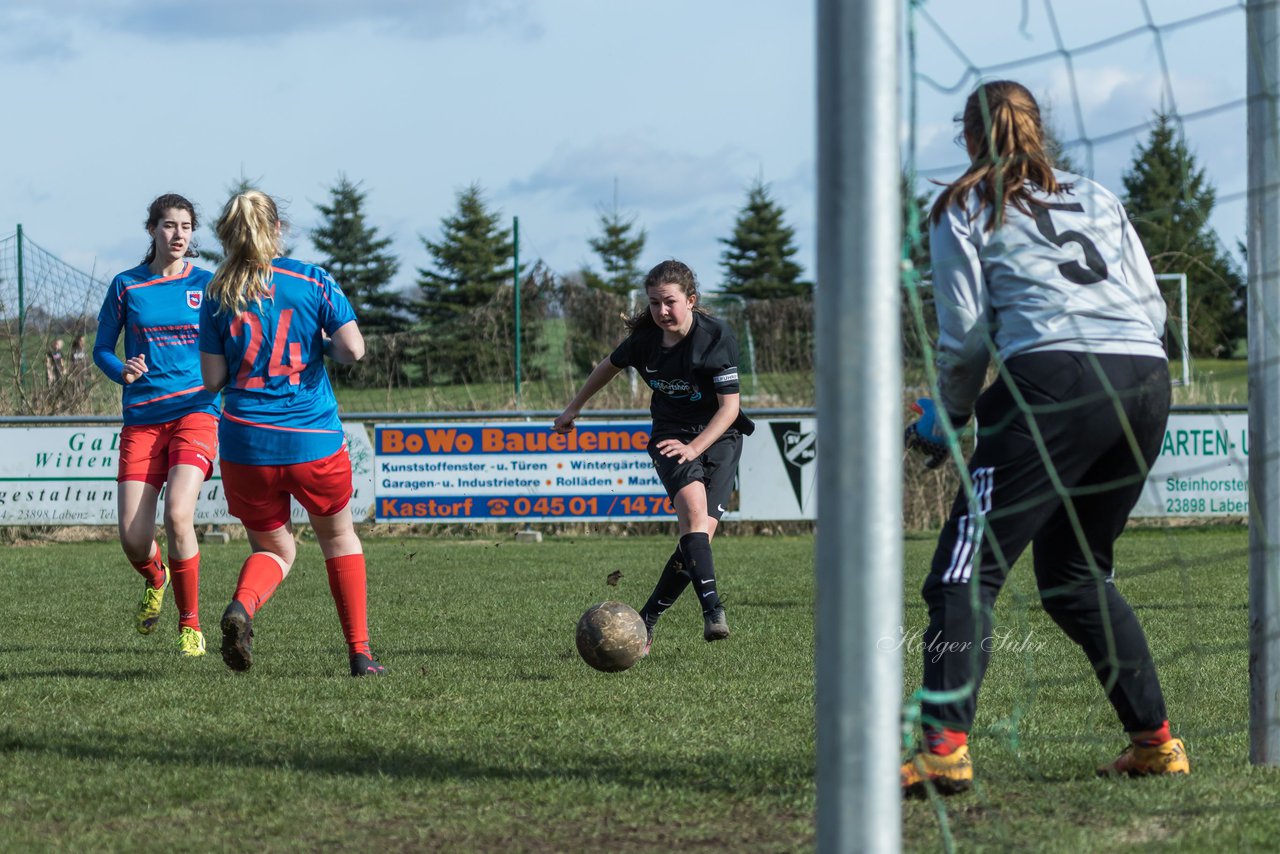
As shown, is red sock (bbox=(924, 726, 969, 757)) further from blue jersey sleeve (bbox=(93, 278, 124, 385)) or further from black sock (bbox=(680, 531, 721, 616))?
blue jersey sleeve (bbox=(93, 278, 124, 385))

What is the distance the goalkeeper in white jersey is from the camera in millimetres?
3576

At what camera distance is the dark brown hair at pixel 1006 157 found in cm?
365

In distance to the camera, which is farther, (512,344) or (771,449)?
(512,344)

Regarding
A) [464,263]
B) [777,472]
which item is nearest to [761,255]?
[464,263]

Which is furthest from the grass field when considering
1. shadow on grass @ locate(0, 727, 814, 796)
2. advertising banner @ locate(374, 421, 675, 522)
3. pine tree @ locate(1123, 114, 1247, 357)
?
advertising banner @ locate(374, 421, 675, 522)

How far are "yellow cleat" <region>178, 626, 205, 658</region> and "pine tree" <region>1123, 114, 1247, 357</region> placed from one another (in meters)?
4.28

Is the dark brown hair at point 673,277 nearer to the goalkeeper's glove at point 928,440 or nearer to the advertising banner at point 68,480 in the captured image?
the goalkeeper's glove at point 928,440

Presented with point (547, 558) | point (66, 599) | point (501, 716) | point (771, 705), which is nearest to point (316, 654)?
point (501, 716)

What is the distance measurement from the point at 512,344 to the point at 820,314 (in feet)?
51.1

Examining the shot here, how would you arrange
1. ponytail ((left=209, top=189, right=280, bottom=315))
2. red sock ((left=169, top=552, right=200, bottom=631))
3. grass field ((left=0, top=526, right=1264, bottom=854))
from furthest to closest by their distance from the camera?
red sock ((left=169, top=552, right=200, bottom=631)) < ponytail ((left=209, top=189, right=280, bottom=315)) < grass field ((left=0, top=526, right=1264, bottom=854))

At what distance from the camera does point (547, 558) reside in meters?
11.9

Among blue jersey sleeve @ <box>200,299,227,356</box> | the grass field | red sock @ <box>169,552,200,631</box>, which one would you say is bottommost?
the grass field

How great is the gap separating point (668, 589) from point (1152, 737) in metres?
3.04

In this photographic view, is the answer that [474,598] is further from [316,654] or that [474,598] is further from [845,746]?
[845,746]
